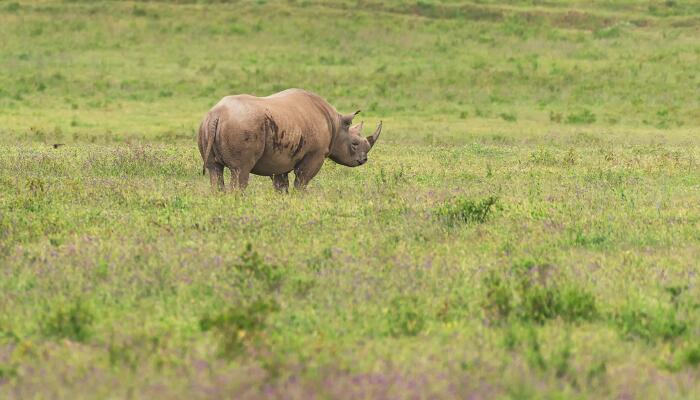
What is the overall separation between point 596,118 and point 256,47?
15.1 m

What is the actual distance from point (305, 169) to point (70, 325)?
8.61 meters

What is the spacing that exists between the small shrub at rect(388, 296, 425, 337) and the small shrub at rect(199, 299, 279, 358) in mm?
798

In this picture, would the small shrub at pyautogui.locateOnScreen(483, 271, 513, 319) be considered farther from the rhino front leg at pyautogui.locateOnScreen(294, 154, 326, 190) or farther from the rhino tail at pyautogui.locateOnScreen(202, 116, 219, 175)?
the rhino front leg at pyautogui.locateOnScreen(294, 154, 326, 190)

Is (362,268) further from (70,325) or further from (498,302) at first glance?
(70,325)

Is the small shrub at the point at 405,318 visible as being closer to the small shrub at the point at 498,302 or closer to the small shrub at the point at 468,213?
the small shrub at the point at 498,302

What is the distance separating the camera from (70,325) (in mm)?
7246

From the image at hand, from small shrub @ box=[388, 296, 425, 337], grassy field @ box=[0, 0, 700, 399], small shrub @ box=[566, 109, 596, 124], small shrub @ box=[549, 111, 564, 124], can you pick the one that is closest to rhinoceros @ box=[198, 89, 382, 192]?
grassy field @ box=[0, 0, 700, 399]

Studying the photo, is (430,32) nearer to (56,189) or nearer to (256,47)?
(256,47)

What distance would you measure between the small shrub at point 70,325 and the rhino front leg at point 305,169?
837cm

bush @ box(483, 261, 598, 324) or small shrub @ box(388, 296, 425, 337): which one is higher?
bush @ box(483, 261, 598, 324)

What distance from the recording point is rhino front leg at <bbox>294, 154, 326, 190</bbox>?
15.6 meters

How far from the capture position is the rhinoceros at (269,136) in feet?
45.8

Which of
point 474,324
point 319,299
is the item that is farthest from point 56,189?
point 474,324

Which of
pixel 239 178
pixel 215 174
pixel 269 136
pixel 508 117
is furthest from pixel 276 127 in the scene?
pixel 508 117
